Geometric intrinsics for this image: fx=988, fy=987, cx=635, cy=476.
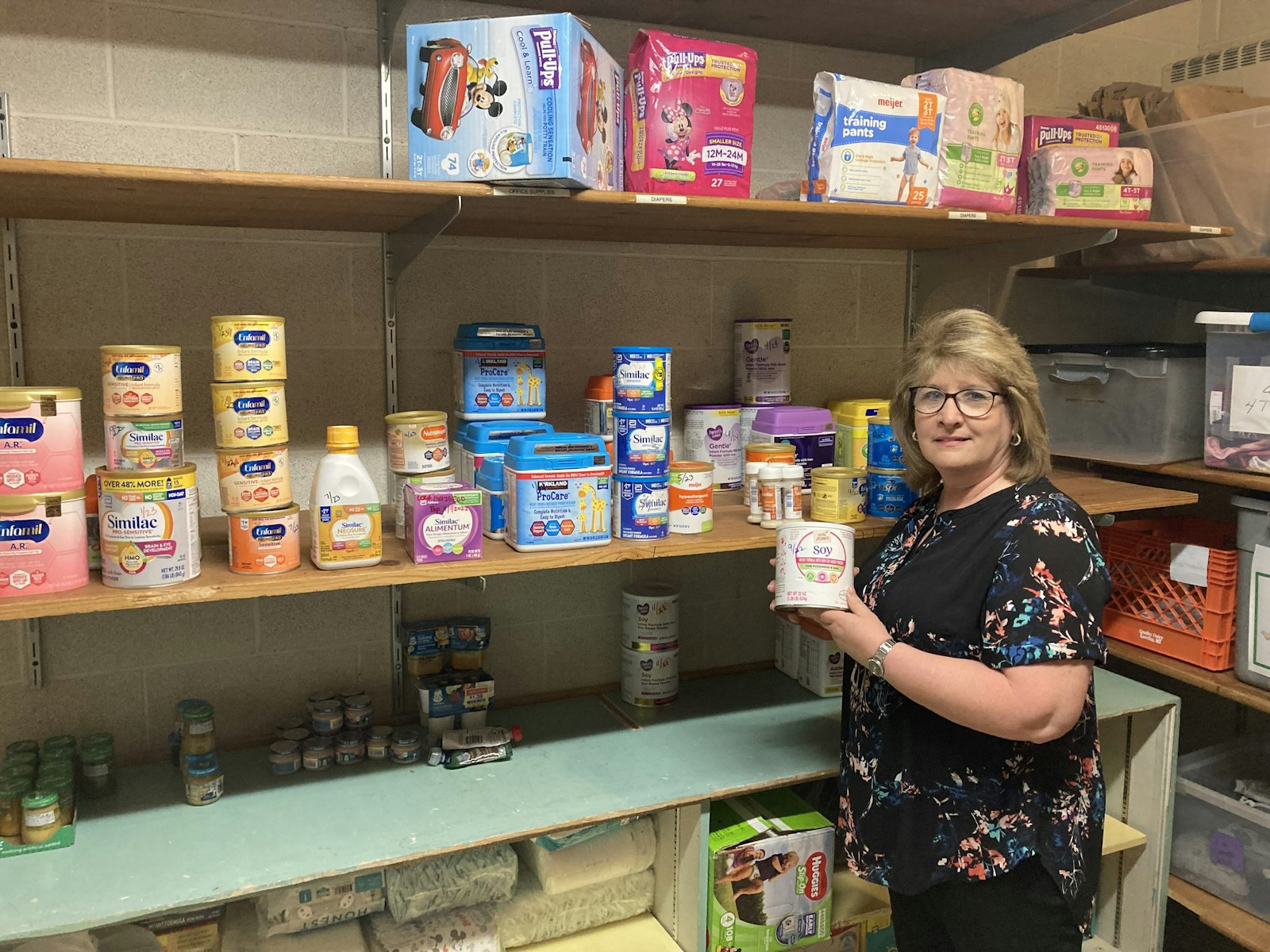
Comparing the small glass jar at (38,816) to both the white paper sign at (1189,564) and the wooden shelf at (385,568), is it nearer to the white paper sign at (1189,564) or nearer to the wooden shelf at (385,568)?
the wooden shelf at (385,568)

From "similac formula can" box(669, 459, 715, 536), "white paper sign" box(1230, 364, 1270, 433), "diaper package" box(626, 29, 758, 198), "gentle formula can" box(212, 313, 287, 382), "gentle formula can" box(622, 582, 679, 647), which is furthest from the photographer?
"gentle formula can" box(622, 582, 679, 647)

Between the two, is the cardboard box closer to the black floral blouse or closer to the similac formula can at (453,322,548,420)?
the black floral blouse

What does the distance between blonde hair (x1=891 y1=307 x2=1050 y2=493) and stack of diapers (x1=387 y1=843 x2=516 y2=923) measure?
1.19 meters

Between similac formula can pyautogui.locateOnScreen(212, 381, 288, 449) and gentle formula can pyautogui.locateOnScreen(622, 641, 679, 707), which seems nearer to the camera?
similac formula can pyautogui.locateOnScreen(212, 381, 288, 449)

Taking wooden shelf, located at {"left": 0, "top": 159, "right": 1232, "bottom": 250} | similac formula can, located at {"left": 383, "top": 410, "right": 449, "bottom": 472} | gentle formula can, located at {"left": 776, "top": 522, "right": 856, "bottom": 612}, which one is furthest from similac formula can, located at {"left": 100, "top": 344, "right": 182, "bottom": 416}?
gentle formula can, located at {"left": 776, "top": 522, "right": 856, "bottom": 612}

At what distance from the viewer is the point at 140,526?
4.90 ft

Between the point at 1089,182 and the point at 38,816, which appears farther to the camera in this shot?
the point at 1089,182

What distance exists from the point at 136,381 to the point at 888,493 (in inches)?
54.8

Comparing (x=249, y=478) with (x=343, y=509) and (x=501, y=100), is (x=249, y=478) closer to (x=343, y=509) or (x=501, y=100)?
(x=343, y=509)

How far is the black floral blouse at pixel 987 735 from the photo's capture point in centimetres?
150

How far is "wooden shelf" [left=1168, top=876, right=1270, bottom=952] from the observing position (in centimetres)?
221

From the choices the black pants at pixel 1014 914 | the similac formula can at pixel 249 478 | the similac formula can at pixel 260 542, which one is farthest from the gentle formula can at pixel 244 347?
the black pants at pixel 1014 914

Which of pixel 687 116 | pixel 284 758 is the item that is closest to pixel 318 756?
pixel 284 758

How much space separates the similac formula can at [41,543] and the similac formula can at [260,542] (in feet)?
0.72
